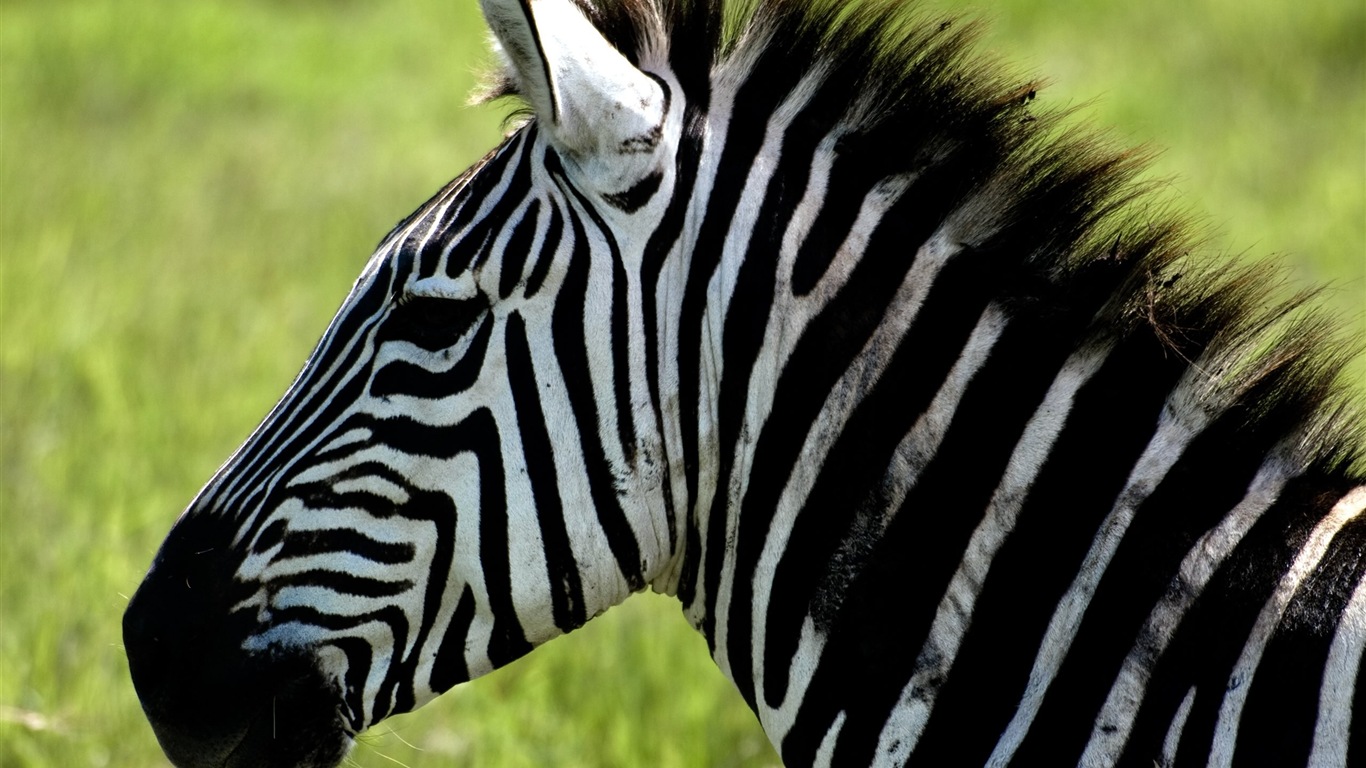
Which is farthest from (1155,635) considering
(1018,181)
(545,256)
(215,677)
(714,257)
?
(215,677)

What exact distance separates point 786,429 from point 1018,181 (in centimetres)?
50

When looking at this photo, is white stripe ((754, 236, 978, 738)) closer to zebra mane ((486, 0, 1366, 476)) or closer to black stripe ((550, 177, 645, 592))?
zebra mane ((486, 0, 1366, 476))

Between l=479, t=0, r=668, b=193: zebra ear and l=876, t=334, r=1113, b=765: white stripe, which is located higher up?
l=479, t=0, r=668, b=193: zebra ear

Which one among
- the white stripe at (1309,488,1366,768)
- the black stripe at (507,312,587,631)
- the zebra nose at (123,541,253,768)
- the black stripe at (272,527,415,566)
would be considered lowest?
the zebra nose at (123,541,253,768)

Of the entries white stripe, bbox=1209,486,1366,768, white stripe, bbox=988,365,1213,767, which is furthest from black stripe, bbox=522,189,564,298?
white stripe, bbox=1209,486,1366,768

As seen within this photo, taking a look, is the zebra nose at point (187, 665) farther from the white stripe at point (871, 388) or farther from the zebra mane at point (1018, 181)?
the zebra mane at point (1018, 181)

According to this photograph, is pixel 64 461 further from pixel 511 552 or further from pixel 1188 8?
pixel 1188 8

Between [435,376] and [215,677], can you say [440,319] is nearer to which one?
[435,376]


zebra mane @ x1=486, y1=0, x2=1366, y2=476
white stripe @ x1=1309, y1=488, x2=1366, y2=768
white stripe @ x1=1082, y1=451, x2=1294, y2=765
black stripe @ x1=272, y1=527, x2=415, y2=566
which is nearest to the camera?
white stripe @ x1=1309, y1=488, x2=1366, y2=768

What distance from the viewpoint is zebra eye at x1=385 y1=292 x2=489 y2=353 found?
72.6 inches

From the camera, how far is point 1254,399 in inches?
68.0

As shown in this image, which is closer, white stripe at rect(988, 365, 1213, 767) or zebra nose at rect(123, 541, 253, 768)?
white stripe at rect(988, 365, 1213, 767)

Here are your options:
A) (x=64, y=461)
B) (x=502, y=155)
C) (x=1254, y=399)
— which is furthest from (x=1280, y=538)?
(x=64, y=461)

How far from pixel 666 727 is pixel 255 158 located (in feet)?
21.2
